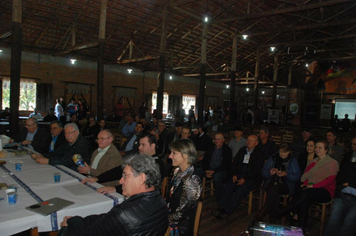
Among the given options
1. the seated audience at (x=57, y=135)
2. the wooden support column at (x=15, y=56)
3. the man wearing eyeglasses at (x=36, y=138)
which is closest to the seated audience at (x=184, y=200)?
the seated audience at (x=57, y=135)

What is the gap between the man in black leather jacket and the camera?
1.52 meters

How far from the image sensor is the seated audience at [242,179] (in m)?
3.90

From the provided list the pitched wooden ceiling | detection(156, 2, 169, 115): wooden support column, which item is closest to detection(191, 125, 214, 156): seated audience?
detection(156, 2, 169, 115): wooden support column

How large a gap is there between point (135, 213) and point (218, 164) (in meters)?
3.27

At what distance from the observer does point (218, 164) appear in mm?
4645

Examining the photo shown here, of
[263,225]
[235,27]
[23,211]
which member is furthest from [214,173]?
[235,27]

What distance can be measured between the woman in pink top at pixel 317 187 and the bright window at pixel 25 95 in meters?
12.0

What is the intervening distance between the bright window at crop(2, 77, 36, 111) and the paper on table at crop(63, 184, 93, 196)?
36.0 feet

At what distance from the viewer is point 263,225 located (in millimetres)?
1896

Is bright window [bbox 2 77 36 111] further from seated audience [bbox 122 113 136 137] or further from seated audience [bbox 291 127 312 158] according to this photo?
seated audience [bbox 291 127 312 158]

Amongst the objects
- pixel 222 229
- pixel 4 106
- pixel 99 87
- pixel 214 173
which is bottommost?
pixel 222 229

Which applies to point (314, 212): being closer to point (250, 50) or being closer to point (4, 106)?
point (4, 106)

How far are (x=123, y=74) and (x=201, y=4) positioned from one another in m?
6.46

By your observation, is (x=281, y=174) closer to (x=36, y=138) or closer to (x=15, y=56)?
(x=36, y=138)
